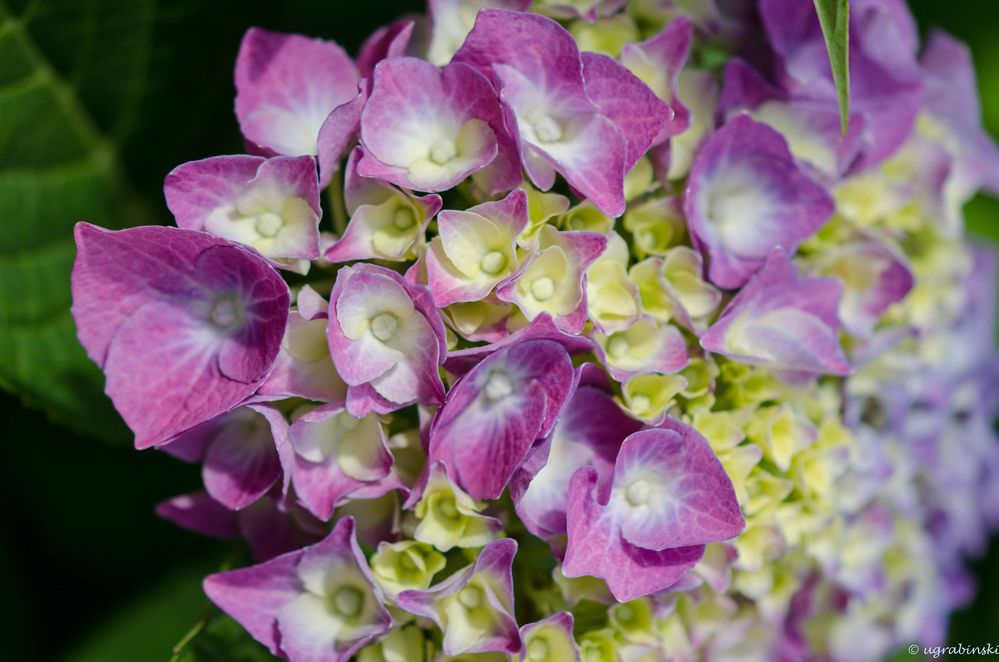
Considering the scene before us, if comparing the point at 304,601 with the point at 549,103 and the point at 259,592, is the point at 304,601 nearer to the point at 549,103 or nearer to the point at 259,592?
the point at 259,592

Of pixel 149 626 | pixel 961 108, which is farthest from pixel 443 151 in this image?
pixel 149 626

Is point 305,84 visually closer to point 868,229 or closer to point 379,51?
point 379,51

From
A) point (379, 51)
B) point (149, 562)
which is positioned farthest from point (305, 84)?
point (149, 562)

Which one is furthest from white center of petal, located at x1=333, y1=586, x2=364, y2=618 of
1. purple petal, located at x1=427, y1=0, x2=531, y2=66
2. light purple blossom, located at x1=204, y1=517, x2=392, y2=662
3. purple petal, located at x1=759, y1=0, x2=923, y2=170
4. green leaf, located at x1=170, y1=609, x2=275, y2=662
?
purple petal, located at x1=759, y1=0, x2=923, y2=170

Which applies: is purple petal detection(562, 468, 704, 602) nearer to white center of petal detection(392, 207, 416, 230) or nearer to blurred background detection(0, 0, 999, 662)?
white center of petal detection(392, 207, 416, 230)

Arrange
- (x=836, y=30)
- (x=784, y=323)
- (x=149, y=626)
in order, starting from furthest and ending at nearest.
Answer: (x=149, y=626)
(x=784, y=323)
(x=836, y=30)
